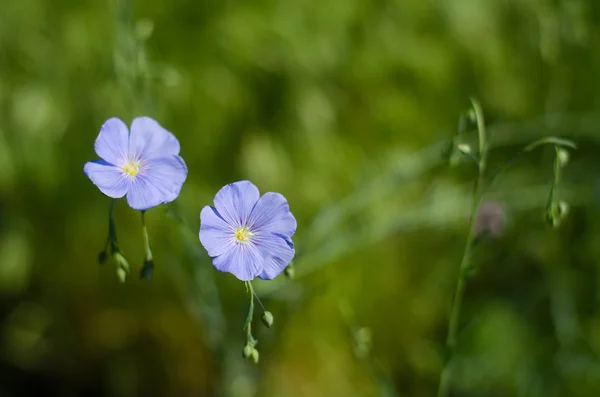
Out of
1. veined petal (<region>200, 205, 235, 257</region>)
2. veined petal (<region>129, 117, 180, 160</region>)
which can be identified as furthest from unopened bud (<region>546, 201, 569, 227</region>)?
veined petal (<region>129, 117, 180, 160</region>)

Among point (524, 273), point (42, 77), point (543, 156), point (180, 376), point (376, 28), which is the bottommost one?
point (180, 376)

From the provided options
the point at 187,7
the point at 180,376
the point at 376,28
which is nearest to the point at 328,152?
the point at 376,28

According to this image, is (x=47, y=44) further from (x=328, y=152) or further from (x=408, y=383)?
(x=408, y=383)

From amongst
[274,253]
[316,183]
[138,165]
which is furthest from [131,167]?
[316,183]

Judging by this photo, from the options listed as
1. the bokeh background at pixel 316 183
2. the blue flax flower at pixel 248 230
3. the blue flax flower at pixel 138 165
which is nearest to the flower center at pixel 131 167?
the blue flax flower at pixel 138 165

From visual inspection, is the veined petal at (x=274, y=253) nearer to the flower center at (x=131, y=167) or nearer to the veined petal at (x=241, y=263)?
the veined petal at (x=241, y=263)

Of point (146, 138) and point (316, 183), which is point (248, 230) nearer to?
point (146, 138)
